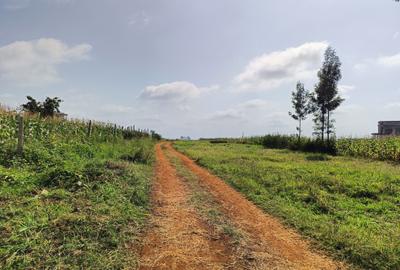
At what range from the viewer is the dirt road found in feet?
17.8

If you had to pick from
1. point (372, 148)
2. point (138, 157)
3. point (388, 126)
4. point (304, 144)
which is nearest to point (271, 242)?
point (138, 157)

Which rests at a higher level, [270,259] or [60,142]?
[60,142]

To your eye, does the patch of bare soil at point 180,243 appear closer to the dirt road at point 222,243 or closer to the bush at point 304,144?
the dirt road at point 222,243

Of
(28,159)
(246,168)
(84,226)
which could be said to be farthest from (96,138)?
(84,226)

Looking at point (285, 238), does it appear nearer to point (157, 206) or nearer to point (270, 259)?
point (270, 259)

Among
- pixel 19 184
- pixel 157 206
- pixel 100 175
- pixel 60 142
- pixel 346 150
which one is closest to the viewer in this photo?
pixel 157 206

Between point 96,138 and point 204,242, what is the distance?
19999 millimetres

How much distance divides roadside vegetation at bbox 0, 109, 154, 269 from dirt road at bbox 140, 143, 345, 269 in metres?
0.45

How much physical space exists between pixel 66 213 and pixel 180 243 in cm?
248

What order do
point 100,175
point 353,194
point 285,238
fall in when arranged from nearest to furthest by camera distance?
point 285,238 → point 100,175 → point 353,194

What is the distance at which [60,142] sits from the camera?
18109mm

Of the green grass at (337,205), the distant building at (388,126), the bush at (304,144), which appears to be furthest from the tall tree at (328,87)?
the distant building at (388,126)

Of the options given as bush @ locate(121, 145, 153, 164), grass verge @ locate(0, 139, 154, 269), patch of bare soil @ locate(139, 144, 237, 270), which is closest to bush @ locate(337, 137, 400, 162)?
bush @ locate(121, 145, 153, 164)

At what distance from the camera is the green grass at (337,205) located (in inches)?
244
